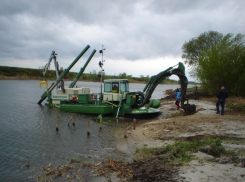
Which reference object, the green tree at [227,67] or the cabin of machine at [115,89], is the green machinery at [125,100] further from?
the green tree at [227,67]

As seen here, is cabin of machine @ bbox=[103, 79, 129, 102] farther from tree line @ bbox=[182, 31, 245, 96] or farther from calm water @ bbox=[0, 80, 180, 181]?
tree line @ bbox=[182, 31, 245, 96]

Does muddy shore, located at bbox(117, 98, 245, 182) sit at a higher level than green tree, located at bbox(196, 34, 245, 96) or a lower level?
lower

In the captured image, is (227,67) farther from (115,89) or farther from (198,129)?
(198,129)

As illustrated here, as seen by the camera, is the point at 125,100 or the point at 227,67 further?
the point at 227,67

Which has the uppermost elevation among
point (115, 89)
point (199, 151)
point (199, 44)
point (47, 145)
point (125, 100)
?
point (199, 44)

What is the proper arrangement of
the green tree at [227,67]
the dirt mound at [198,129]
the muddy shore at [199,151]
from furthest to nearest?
the green tree at [227,67] → the dirt mound at [198,129] → the muddy shore at [199,151]

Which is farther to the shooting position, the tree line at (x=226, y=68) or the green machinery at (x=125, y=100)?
the tree line at (x=226, y=68)

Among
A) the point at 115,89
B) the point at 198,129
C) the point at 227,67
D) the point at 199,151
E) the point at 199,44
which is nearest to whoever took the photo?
the point at 199,151

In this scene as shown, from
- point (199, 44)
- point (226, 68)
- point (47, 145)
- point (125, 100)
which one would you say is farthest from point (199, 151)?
point (199, 44)

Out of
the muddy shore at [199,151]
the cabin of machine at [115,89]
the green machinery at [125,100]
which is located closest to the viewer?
→ the muddy shore at [199,151]

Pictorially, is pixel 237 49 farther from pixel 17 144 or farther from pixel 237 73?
pixel 17 144

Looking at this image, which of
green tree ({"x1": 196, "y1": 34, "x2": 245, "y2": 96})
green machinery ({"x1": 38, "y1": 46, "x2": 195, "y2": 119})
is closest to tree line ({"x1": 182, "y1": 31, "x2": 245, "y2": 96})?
green tree ({"x1": 196, "y1": 34, "x2": 245, "y2": 96})

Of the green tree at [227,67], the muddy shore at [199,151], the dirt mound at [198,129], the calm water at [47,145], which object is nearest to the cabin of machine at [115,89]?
the calm water at [47,145]

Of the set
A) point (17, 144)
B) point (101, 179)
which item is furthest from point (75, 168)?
point (17, 144)
